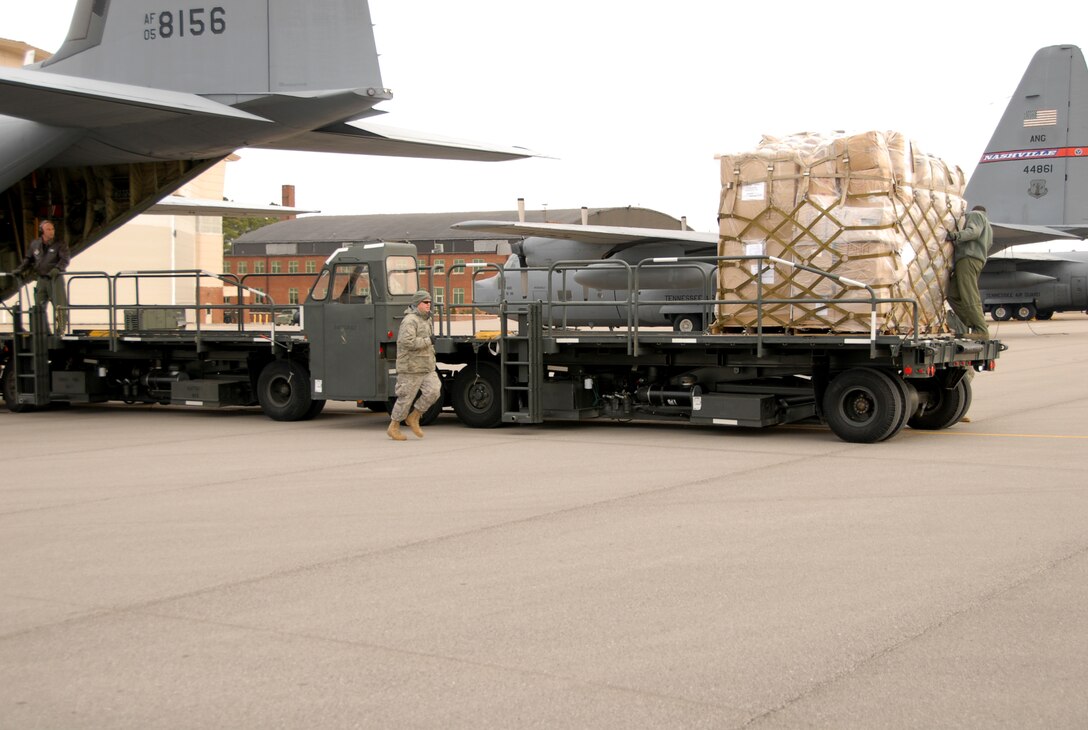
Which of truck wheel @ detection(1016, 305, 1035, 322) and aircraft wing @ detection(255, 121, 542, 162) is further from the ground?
aircraft wing @ detection(255, 121, 542, 162)

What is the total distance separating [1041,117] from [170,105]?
106 feet

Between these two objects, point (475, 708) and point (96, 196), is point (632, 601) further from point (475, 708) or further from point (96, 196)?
point (96, 196)

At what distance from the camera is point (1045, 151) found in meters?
38.2

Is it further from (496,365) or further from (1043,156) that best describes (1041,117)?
(496,365)

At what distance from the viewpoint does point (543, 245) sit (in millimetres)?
28312

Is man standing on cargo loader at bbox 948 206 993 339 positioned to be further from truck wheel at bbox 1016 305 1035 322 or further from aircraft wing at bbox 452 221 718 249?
truck wheel at bbox 1016 305 1035 322

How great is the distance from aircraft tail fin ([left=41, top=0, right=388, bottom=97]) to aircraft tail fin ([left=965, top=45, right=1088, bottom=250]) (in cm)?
2722

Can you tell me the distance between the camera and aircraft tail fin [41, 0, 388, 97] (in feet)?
52.3

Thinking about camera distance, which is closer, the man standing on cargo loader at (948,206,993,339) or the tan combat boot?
the tan combat boot

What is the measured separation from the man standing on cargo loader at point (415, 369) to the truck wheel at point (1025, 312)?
40.6 metres

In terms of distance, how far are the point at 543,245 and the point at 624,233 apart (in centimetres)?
209

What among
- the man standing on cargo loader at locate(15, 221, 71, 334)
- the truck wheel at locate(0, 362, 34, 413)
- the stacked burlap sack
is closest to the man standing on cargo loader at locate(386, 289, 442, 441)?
→ the stacked burlap sack

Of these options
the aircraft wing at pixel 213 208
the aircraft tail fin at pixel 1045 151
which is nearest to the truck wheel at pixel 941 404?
the aircraft wing at pixel 213 208

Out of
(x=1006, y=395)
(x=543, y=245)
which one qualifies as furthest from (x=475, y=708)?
(x=543, y=245)
